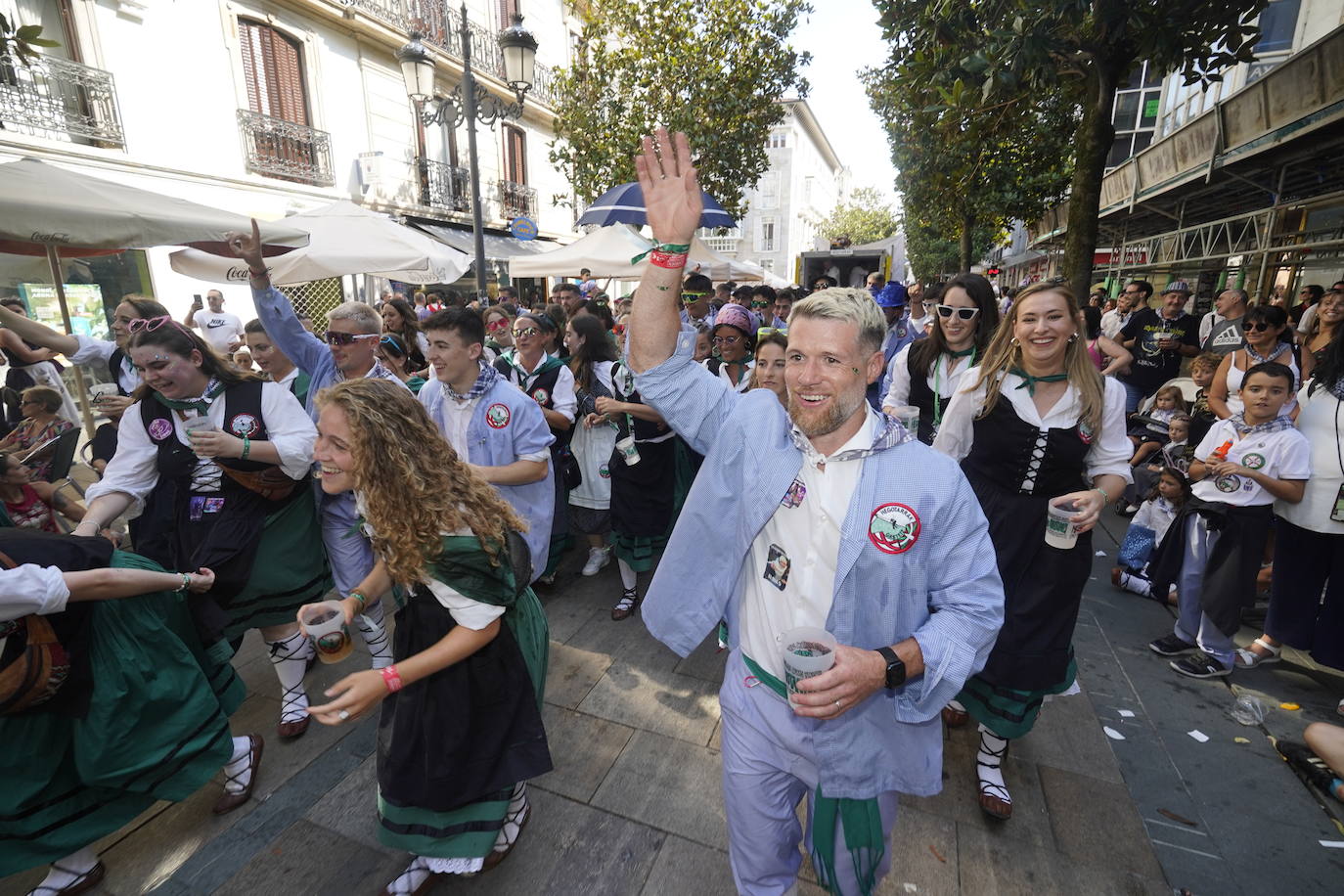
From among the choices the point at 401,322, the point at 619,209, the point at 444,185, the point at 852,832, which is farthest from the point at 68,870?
the point at 444,185

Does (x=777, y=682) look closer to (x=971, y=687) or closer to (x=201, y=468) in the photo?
(x=971, y=687)

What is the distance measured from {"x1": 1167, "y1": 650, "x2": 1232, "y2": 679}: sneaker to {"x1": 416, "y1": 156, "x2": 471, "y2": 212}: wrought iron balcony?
17.5 m

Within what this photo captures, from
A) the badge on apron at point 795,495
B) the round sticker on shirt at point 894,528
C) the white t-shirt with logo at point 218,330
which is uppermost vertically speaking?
the white t-shirt with logo at point 218,330

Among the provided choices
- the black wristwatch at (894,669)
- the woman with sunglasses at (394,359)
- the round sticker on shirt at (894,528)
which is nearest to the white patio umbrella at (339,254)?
the woman with sunglasses at (394,359)

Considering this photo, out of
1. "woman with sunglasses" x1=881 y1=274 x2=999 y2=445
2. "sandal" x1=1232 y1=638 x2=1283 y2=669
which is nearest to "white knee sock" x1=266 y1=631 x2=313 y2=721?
"woman with sunglasses" x1=881 y1=274 x2=999 y2=445

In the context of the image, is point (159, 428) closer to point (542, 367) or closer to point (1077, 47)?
point (542, 367)

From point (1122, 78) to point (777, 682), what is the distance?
789 cm

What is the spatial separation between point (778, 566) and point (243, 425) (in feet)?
8.80

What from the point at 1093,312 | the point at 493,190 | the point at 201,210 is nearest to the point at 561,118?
the point at 493,190

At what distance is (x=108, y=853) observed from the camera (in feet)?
8.39

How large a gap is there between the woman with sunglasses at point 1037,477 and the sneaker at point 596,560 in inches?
127

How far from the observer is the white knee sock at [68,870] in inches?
92.1

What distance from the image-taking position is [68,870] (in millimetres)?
2373

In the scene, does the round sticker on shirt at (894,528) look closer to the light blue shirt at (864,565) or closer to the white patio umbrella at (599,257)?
the light blue shirt at (864,565)
